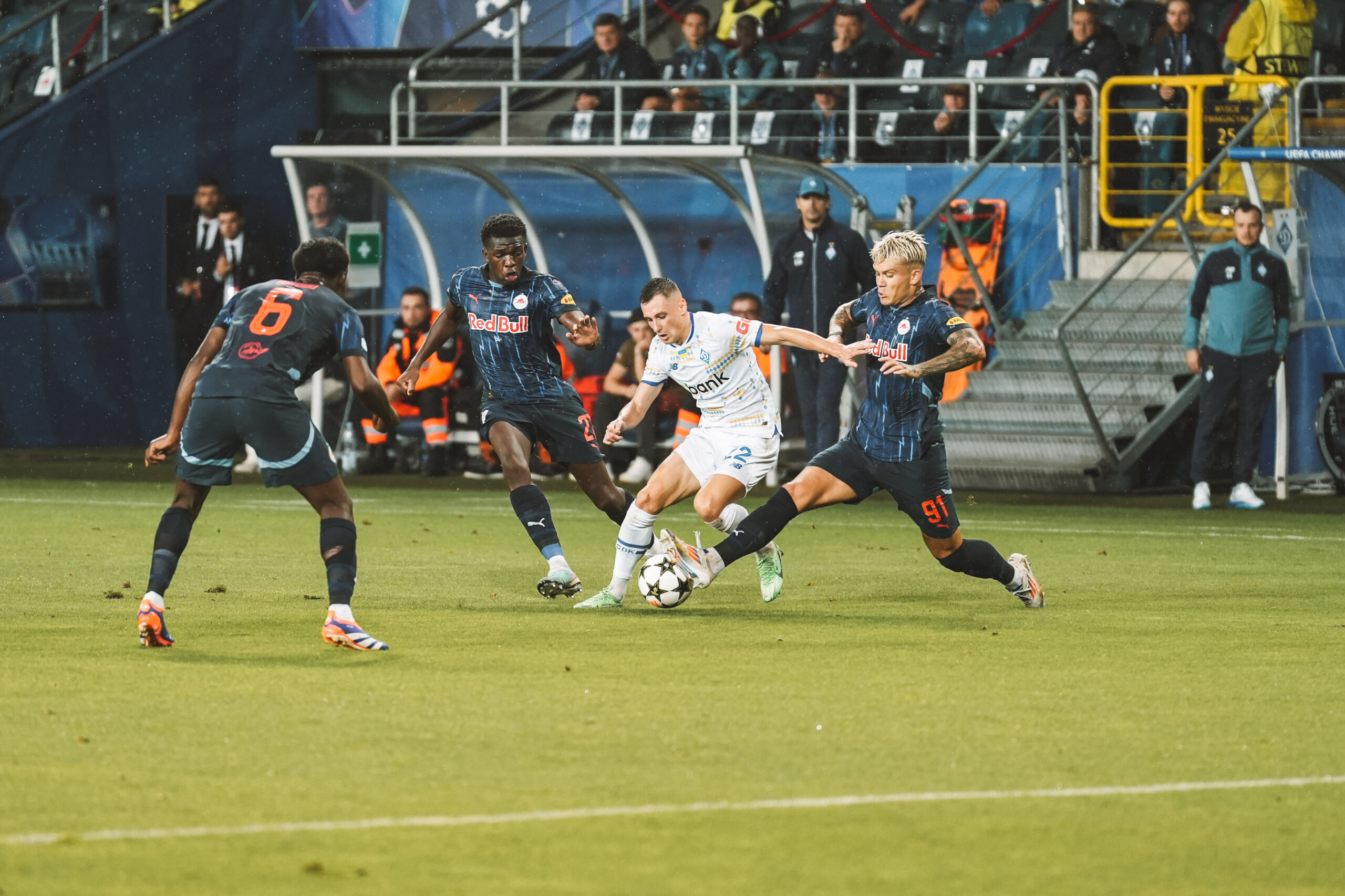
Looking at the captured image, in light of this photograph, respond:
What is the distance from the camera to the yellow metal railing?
18266 millimetres

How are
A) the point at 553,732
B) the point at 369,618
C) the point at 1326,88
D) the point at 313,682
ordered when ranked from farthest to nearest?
1. the point at 1326,88
2. the point at 369,618
3. the point at 313,682
4. the point at 553,732

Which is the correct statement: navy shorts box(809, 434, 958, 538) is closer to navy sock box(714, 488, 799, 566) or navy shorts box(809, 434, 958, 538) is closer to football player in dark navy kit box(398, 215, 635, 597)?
navy sock box(714, 488, 799, 566)

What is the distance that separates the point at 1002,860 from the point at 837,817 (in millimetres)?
533

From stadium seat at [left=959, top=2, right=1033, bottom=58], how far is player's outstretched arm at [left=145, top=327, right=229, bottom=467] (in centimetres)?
1401

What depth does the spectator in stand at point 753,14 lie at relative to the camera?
857 inches

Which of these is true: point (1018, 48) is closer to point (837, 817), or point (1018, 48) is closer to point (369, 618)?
point (369, 618)

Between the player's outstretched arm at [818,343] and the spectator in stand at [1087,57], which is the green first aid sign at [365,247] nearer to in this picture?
the spectator in stand at [1087,57]

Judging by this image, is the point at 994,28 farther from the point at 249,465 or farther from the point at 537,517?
the point at 537,517

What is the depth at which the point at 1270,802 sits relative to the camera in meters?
5.36

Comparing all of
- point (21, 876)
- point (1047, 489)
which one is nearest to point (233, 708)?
point (21, 876)

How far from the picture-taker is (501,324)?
10.4 m

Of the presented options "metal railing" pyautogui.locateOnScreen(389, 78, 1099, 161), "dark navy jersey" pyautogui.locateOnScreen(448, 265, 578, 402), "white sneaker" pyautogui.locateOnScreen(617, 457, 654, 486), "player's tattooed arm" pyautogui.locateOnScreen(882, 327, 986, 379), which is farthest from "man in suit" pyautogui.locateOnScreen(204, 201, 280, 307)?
"player's tattooed arm" pyautogui.locateOnScreen(882, 327, 986, 379)

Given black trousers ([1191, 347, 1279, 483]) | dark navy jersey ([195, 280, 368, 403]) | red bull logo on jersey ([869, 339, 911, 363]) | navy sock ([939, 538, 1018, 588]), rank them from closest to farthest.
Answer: dark navy jersey ([195, 280, 368, 403]), red bull logo on jersey ([869, 339, 911, 363]), navy sock ([939, 538, 1018, 588]), black trousers ([1191, 347, 1279, 483])

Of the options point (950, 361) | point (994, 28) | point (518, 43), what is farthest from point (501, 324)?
point (994, 28)
